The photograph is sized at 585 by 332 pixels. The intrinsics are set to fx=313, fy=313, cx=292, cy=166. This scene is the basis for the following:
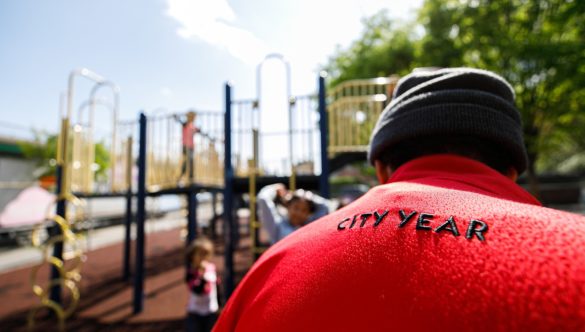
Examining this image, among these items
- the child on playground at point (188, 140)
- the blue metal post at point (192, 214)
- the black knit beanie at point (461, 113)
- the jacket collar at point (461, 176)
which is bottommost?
the blue metal post at point (192, 214)

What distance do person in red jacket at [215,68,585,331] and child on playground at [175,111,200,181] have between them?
5192 mm

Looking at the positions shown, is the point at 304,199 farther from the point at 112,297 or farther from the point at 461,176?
the point at 112,297

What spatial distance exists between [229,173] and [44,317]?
13.6 feet

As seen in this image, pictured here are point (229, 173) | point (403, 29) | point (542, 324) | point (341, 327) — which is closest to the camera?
point (542, 324)

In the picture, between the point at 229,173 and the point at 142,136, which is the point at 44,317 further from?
the point at 229,173

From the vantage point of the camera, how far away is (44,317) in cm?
542

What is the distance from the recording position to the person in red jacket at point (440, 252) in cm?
38

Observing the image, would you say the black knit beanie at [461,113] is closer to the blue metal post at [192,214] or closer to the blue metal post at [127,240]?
the blue metal post at [192,214]

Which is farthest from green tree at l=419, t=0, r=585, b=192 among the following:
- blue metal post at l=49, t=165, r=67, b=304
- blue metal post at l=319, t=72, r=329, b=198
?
blue metal post at l=49, t=165, r=67, b=304

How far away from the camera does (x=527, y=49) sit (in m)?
10.6

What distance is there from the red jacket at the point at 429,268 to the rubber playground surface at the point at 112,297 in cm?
509

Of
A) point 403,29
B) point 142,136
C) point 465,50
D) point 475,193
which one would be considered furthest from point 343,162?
point 403,29

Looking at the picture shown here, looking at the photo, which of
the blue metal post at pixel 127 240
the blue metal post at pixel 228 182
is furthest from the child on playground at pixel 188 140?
the blue metal post at pixel 127 240

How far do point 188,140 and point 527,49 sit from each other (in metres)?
11.6
